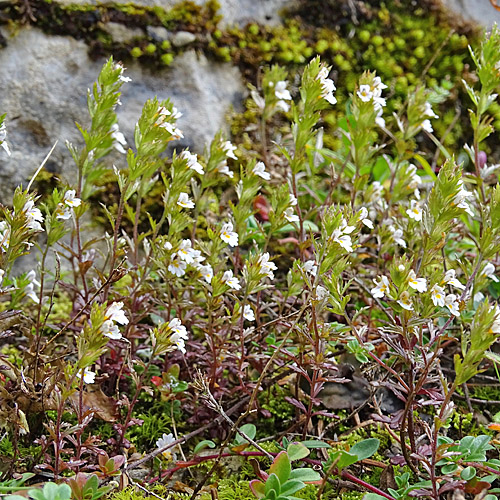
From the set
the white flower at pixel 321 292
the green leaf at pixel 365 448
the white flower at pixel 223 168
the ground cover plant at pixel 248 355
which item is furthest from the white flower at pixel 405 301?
the white flower at pixel 223 168

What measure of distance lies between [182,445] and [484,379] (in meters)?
1.50

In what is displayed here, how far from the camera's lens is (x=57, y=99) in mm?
3336

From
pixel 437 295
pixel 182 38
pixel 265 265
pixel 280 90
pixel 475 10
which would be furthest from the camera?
pixel 475 10

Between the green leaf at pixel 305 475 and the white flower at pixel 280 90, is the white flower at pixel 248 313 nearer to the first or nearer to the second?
the green leaf at pixel 305 475

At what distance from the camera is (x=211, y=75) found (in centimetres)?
377

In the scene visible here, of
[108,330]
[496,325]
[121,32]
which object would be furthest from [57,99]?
[496,325]

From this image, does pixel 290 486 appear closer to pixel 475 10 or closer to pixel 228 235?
pixel 228 235

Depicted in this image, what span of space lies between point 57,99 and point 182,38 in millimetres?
932

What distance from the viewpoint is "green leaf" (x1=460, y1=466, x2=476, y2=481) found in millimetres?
1773

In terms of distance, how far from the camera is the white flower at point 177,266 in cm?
230

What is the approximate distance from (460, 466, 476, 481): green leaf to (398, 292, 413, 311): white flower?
0.55m

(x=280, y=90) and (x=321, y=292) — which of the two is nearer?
(x=321, y=292)

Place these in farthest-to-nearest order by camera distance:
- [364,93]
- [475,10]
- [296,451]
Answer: [475,10], [364,93], [296,451]

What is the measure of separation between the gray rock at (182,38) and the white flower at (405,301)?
98.9 inches
